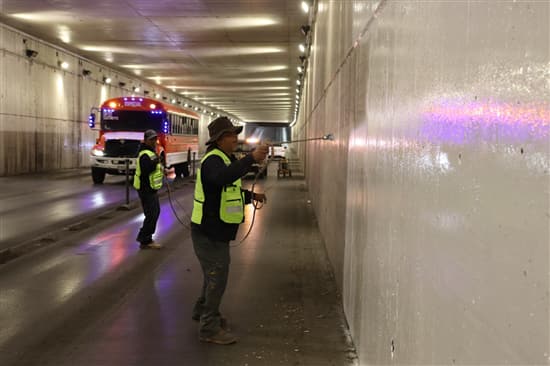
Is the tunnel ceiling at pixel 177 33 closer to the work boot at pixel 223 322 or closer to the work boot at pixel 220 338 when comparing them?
the work boot at pixel 223 322

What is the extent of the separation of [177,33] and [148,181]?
14666mm

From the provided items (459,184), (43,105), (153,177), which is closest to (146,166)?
(153,177)

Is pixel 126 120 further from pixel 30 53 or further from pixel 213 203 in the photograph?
pixel 213 203

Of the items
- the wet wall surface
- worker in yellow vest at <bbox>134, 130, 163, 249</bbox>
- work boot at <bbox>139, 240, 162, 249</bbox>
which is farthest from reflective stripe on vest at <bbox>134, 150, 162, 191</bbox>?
the wet wall surface

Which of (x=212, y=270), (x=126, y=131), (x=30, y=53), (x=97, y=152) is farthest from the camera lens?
(x=30, y=53)

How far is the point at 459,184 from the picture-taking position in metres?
1.95

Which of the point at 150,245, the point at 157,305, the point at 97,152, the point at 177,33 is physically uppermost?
the point at 177,33

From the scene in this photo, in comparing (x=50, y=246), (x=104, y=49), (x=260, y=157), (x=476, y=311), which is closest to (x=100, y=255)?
(x=50, y=246)

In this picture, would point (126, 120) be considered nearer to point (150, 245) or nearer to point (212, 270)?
point (150, 245)

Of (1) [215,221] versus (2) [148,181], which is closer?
(1) [215,221]

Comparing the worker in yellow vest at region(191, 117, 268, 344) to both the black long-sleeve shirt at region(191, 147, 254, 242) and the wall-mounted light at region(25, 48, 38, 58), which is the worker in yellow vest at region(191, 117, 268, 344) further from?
the wall-mounted light at region(25, 48, 38, 58)

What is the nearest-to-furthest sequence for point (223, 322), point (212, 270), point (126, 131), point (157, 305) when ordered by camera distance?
point (212, 270) → point (223, 322) → point (157, 305) → point (126, 131)

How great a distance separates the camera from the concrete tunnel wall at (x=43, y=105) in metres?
22.2

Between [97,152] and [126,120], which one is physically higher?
[126,120]
